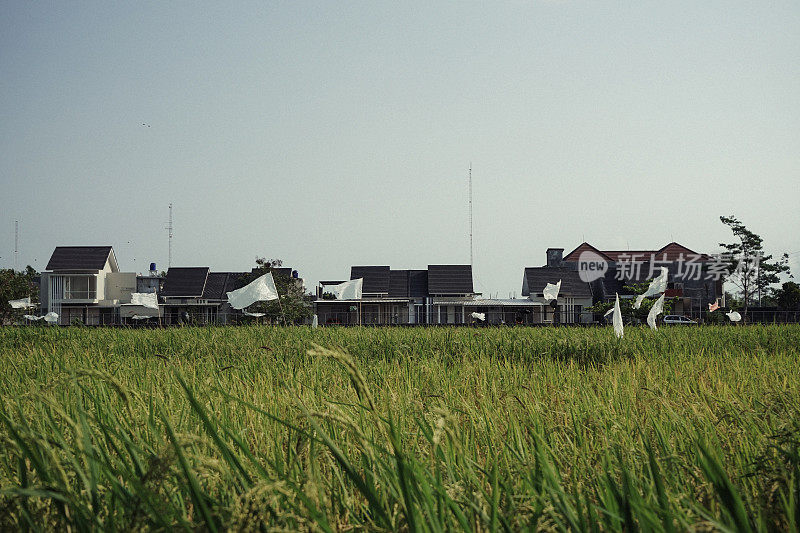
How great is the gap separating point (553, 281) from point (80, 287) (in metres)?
36.5

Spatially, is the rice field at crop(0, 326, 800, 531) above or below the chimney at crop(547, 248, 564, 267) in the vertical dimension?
below

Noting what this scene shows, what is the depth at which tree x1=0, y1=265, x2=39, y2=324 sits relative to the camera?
43781 millimetres

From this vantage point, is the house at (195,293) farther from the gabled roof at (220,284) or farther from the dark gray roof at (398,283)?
the dark gray roof at (398,283)

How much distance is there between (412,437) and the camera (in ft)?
9.25

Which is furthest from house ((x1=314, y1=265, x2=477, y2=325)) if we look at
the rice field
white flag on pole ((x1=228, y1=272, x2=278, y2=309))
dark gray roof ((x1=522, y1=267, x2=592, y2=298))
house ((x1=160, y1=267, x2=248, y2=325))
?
the rice field

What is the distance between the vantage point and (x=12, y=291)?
4438 centimetres

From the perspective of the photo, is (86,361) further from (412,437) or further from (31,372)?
(412,437)

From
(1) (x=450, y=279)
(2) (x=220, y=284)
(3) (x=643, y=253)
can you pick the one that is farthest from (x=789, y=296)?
(2) (x=220, y=284)

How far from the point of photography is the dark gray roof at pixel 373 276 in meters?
46.5

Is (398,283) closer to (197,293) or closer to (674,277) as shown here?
(197,293)

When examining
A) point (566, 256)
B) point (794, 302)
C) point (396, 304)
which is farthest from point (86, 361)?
point (566, 256)

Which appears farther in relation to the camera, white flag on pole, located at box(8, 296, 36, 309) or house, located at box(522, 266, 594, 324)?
house, located at box(522, 266, 594, 324)

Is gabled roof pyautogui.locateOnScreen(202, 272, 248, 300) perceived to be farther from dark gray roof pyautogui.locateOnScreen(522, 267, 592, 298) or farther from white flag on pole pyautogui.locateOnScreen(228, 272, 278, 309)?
white flag on pole pyautogui.locateOnScreen(228, 272, 278, 309)

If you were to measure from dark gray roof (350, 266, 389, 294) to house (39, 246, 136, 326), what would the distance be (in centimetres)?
1847
